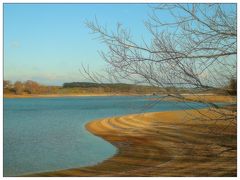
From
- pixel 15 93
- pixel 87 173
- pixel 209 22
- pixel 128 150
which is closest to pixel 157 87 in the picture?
pixel 209 22

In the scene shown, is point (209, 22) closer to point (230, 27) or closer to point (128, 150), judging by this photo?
point (230, 27)

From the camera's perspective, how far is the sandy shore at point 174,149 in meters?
5.73

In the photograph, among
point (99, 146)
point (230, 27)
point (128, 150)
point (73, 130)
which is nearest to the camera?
point (230, 27)

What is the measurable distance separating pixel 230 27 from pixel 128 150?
47.9 feet

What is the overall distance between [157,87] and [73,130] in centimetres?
2502

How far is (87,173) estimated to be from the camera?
1343cm

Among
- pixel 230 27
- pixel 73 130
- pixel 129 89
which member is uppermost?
pixel 230 27

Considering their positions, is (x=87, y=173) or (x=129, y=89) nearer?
(x=129, y=89)

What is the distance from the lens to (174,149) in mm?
17703

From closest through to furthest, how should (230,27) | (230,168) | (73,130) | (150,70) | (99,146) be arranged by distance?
1. (230,27)
2. (150,70)
3. (230,168)
4. (99,146)
5. (73,130)

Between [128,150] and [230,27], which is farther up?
[230,27]

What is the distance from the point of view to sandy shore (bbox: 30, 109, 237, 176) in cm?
573

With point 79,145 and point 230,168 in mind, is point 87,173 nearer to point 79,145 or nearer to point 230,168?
point 230,168

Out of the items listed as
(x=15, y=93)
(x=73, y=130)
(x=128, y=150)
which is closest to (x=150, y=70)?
(x=128, y=150)
